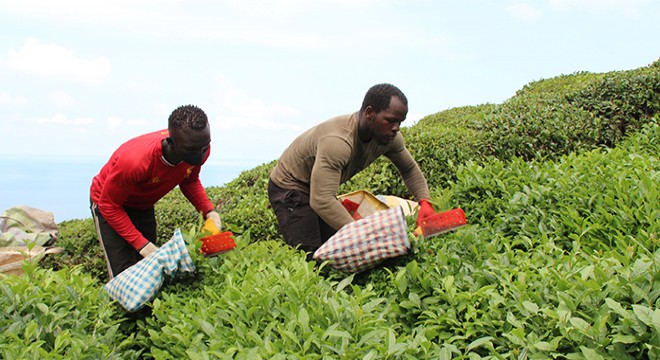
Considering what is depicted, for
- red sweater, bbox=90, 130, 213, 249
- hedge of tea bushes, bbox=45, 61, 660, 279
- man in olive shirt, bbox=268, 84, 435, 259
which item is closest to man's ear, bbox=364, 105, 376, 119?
man in olive shirt, bbox=268, 84, 435, 259

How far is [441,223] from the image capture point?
11.1 ft

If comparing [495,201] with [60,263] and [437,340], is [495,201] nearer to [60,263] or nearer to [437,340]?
[437,340]

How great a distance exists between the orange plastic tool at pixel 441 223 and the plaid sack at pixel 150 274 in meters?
1.35

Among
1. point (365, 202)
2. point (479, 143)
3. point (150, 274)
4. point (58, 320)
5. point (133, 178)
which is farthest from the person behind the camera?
point (479, 143)

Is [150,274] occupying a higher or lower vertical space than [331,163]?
lower

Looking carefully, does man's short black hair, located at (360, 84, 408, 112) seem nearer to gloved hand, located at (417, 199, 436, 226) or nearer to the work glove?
gloved hand, located at (417, 199, 436, 226)

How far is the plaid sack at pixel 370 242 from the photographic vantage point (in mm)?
3098

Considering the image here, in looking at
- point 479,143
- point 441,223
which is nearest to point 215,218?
point 441,223

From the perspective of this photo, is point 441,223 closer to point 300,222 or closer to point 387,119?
point 387,119

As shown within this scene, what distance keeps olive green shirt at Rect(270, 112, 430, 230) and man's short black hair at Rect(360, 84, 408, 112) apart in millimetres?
191

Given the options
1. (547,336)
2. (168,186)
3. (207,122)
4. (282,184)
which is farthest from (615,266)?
(168,186)

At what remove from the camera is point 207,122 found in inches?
146

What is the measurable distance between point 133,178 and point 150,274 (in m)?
0.89

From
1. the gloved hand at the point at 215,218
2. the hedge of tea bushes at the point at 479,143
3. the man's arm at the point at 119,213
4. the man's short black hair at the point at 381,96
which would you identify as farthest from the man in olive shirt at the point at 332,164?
the hedge of tea bushes at the point at 479,143
